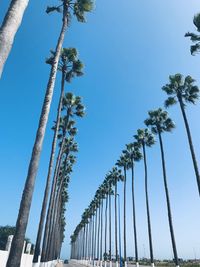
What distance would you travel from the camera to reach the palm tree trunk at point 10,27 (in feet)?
16.5

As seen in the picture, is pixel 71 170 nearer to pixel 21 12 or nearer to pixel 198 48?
pixel 198 48

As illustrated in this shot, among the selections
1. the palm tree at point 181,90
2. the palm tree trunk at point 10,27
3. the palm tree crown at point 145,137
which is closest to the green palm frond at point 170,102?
the palm tree at point 181,90

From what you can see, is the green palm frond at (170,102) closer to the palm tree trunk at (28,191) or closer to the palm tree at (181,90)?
the palm tree at (181,90)

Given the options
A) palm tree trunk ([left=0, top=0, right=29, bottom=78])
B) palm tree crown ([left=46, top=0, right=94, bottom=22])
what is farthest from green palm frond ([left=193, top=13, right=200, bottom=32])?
palm tree trunk ([left=0, top=0, right=29, bottom=78])

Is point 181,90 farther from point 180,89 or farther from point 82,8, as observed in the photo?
point 82,8

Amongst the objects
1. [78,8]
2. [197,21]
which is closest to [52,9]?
[78,8]

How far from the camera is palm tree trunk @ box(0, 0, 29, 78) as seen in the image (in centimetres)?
504

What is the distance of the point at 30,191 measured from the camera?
948cm

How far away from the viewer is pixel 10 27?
539cm

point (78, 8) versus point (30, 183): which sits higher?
point (78, 8)

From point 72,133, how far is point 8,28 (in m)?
33.3

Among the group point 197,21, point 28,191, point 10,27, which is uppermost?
point 197,21

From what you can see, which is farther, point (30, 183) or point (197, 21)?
point (197, 21)

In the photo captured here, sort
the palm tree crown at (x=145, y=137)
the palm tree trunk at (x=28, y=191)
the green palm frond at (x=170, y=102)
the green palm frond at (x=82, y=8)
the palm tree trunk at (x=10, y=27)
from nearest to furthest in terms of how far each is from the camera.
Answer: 1. the palm tree trunk at (x=10, y=27)
2. the palm tree trunk at (x=28, y=191)
3. the green palm frond at (x=82, y=8)
4. the green palm frond at (x=170, y=102)
5. the palm tree crown at (x=145, y=137)
